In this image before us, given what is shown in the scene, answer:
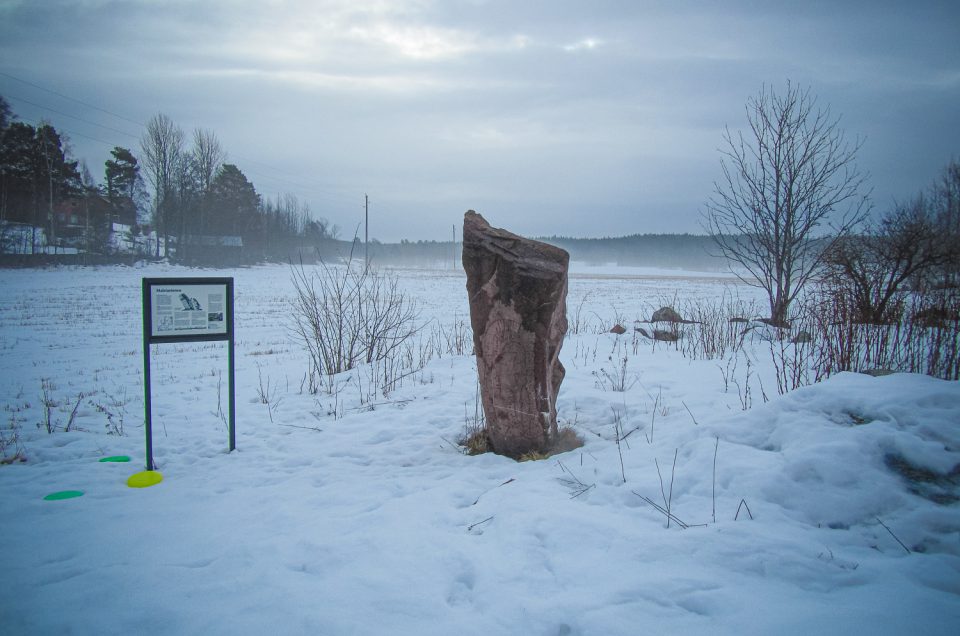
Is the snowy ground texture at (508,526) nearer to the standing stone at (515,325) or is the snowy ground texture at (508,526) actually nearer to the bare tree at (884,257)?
the standing stone at (515,325)

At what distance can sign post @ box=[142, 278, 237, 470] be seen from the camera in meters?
3.79

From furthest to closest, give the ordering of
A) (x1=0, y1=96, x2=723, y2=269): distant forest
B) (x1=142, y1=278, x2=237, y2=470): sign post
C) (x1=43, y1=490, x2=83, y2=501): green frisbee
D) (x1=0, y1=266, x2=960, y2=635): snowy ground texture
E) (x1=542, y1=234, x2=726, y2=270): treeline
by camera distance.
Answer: (x1=542, y1=234, x2=726, y2=270): treeline < (x1=0, y1=96, x2=723, y2=269): distant forest < (x1=142, y1=278, x2=237, y2=470): sign post < (x1=43, y1=490, x2=83, y2=501): green frisbee < (x1=0, y1=266, x2=960, y2=635): snowy ground texture

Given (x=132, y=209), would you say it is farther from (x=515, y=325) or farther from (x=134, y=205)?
(x=515, y=325)

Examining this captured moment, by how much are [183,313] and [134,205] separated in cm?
4915

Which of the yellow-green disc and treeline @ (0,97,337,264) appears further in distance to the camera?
treeline @ (0,97,337,264)

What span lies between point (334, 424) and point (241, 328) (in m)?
9.49

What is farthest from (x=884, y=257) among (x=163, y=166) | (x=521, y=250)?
(x=163, y=166)

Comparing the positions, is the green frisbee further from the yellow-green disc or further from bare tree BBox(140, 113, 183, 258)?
bare tree BBox(140, 113, 183, 258)

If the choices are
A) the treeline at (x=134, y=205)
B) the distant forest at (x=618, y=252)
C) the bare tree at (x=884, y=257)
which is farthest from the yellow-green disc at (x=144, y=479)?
the distant forest at (x=618, y=252)

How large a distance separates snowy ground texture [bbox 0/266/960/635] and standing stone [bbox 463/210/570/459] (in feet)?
1.16

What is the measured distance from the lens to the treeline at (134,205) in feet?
90.2

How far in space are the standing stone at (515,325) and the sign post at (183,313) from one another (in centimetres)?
228

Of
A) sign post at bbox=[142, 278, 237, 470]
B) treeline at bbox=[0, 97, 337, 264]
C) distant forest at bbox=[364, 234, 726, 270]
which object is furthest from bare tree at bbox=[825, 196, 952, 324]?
distant forest at bbox=[364, 234, 726, 270]

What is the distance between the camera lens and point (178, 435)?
4602 millimetres
